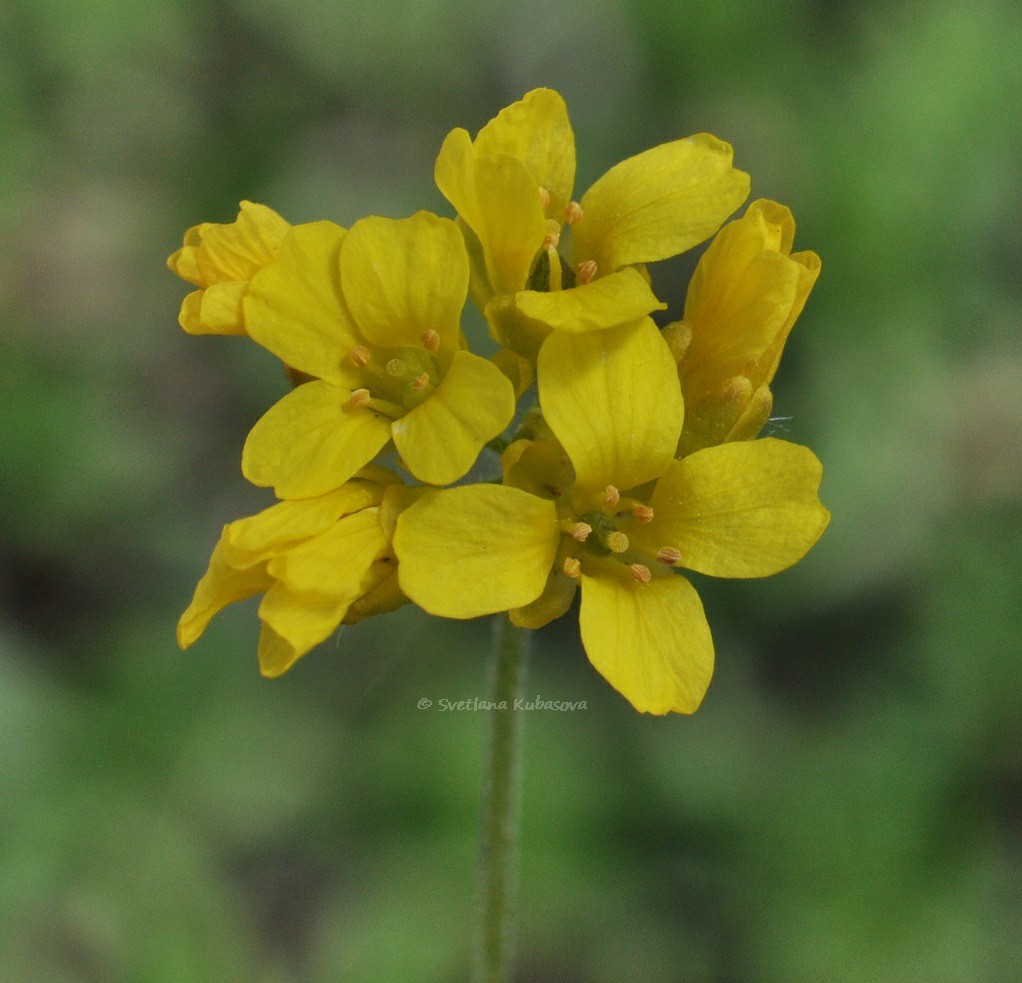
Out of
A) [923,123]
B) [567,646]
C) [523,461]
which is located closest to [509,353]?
[523,461]

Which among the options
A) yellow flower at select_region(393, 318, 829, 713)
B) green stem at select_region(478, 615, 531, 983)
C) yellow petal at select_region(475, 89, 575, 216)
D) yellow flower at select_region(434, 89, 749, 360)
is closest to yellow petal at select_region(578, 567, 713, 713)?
yellow flower at select_region(393, 318, 829, 713)

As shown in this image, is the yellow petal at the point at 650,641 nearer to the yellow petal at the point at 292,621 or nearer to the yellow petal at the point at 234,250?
the yellow petal at the point at 292,621

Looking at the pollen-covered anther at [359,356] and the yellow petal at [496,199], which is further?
the pollen-covered anther at [359,356]

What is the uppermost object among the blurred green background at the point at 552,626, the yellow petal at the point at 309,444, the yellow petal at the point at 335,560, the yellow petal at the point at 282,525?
the yellow petal at the point at 309,444

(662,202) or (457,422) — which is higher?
(662,202)

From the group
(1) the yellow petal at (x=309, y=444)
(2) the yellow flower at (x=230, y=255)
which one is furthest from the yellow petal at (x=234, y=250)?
(1) the yellow petal at (x=309, y=444)

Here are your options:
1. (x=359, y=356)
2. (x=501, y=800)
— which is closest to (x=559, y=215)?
(x=359, y=356)

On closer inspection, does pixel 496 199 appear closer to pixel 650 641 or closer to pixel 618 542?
pixel 618 542
